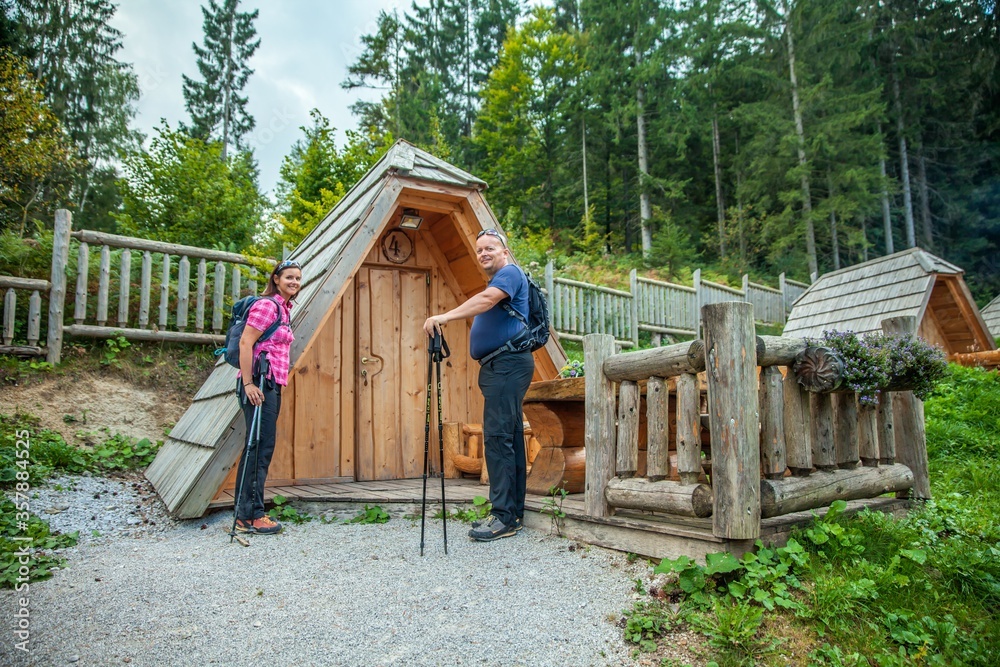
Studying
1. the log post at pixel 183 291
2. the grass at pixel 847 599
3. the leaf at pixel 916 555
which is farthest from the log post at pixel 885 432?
the log post at pixel 183 291

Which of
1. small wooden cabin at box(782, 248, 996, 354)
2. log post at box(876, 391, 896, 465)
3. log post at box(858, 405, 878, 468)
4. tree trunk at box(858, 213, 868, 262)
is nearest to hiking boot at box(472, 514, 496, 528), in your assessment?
log post at box(858, 405, 878, 468)

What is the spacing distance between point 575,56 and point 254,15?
15251mm

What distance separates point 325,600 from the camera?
3203 millimetres

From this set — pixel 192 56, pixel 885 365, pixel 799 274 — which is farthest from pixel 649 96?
pixel 885 365

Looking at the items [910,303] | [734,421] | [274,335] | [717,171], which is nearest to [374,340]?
[274,335]

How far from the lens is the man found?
412 cm

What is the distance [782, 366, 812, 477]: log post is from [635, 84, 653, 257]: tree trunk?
22230 mm

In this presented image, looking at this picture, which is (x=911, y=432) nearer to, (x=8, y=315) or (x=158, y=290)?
(x=158, y=290)

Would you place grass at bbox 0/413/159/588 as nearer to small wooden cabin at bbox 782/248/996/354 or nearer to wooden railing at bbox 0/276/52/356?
wooden railing at bbox 0/276/52/356

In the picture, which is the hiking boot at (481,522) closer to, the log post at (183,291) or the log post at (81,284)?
the log post at (183,291)

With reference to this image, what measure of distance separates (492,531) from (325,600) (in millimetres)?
1284

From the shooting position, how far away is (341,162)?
1210 cm

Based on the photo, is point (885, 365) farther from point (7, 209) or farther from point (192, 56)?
point (192, 56)

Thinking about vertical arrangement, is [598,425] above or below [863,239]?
below
